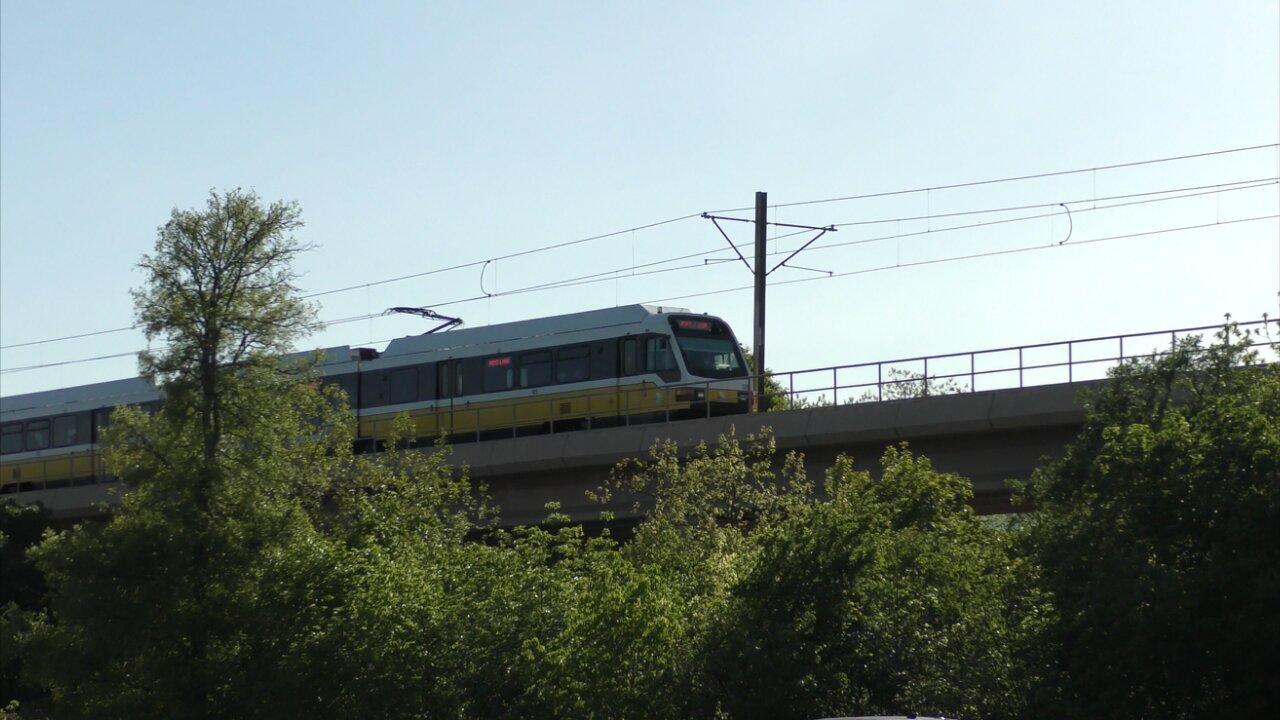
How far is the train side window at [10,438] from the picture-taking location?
2099 inches

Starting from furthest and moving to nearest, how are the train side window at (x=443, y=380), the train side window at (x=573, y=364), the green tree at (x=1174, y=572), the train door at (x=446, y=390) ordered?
the train side window at (x=443, y=380)
the train door at (x=446, y=390)
the train side window at (x=573, y=364)
the green tree at (x=1174, y=572)

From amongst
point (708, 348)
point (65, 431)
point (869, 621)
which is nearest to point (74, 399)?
point (65, 431)

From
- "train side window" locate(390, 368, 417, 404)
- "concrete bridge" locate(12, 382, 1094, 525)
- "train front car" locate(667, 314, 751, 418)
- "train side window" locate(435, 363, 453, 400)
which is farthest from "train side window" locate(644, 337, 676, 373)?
"train side window" locate(390, 368, 417, 404)

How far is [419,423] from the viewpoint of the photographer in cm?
4122

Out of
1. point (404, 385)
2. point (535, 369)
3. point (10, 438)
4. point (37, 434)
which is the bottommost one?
point (10, 438)

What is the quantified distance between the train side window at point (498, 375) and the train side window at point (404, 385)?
269 centimetres

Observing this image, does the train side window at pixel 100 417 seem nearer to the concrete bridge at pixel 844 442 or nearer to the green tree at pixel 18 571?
the green tree at pixel 18 571

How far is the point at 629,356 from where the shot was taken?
3759cm

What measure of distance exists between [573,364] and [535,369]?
4.46 feet

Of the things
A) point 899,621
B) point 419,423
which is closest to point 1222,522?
point 899,621

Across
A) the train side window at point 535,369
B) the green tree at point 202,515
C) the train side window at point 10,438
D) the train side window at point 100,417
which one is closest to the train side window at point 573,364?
the train side window at point 535,369

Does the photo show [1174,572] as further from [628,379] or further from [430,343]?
[430,343]

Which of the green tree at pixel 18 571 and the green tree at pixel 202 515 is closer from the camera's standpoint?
the green tree at pixel 202 515

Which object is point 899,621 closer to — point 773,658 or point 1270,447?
point 773,658
